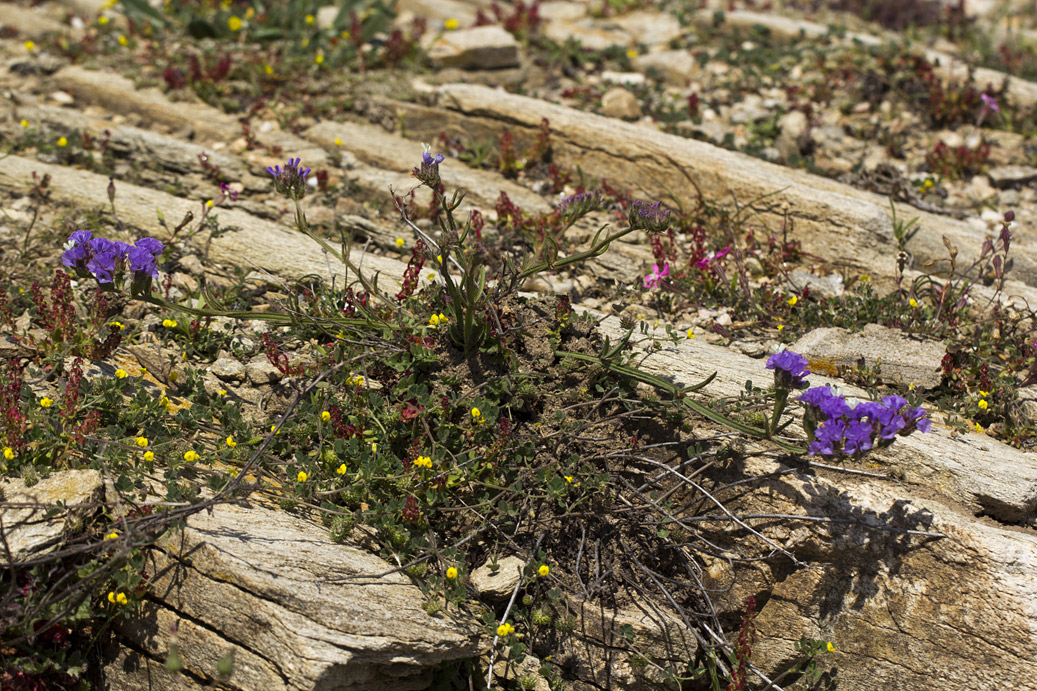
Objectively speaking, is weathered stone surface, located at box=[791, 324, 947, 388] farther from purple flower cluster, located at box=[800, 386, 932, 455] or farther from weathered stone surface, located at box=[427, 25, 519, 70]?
weathered stone surface, located at box=[427, 25, 519, 70]

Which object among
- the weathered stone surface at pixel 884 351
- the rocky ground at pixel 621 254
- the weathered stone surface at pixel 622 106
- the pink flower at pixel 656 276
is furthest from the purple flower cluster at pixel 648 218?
the weathered stone surface at pixel 622 106

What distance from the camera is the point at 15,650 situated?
9.93 ft

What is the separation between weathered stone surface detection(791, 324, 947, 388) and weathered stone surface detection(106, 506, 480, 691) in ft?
8.87

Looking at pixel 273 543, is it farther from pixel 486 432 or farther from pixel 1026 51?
pixel 1026 51

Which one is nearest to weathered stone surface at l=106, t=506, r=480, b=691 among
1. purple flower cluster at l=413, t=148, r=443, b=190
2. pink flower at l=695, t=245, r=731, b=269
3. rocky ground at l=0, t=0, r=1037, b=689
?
rocky ground at l=0, t=0, r=1037, b=689

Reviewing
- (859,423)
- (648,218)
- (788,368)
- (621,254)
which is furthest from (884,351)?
(648,218)

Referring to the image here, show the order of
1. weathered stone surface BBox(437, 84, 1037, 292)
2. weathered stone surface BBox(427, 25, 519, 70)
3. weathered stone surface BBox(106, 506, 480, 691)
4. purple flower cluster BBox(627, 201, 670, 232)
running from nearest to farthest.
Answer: weathered stone surface BBox(106, 506, 480, 691) < purple flower cluster BBox(627, 201, 670, 232) < weathered stone surface BBox(437, 84, 1037, 292) < weathered stone surface BBox(427, 25, 519, 70)

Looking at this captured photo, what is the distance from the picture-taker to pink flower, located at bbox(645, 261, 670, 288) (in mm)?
5066

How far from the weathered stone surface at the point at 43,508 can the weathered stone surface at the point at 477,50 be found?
19.2 ft

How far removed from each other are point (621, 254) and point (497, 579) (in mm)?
2781

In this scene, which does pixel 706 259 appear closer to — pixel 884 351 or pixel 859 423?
pixel 884 351

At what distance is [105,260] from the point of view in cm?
341

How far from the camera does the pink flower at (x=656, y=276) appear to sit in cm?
507

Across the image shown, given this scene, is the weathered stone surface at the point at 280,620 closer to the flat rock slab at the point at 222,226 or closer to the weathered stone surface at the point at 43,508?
the weathered stone surface at the point at 43,508
